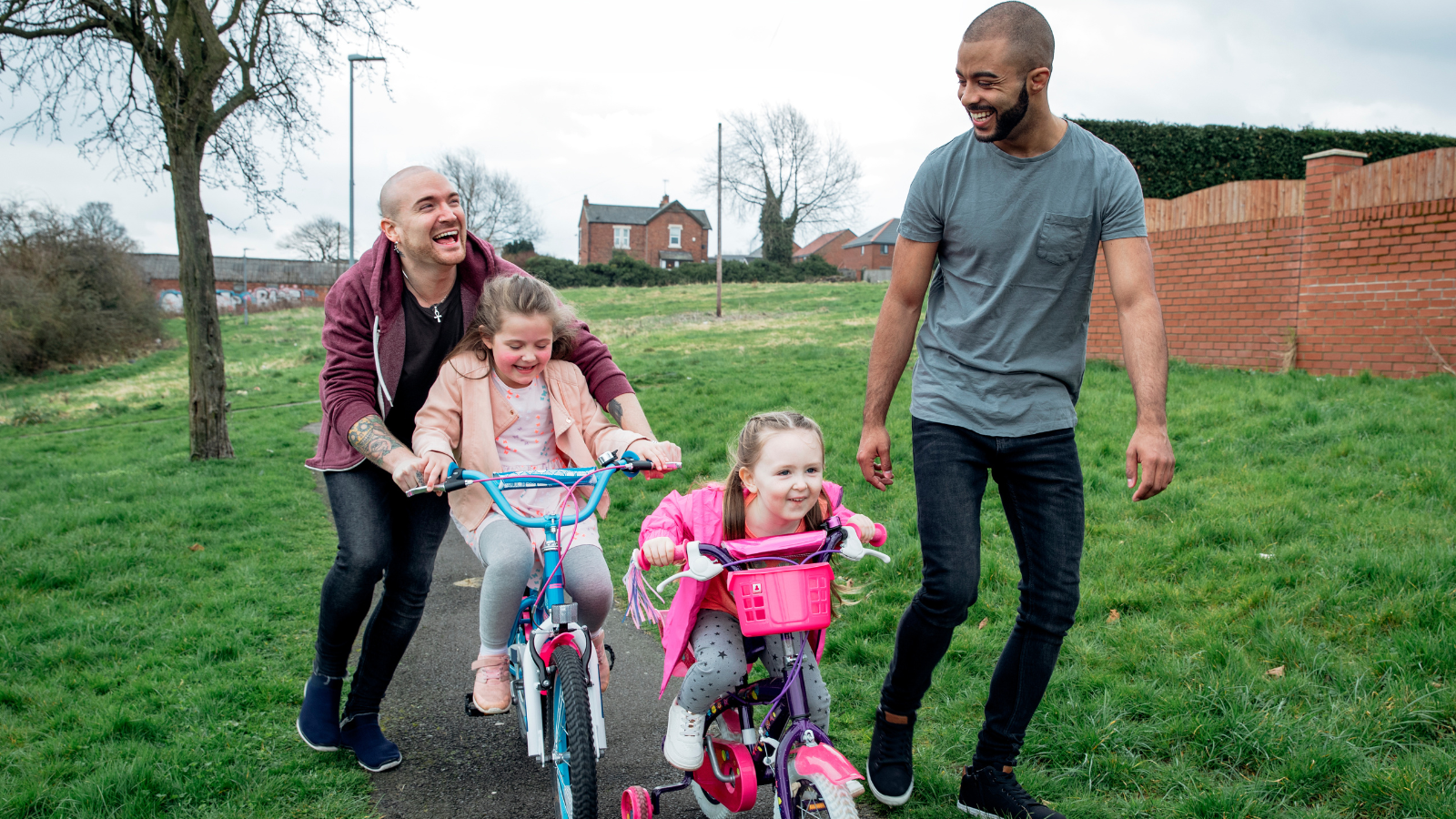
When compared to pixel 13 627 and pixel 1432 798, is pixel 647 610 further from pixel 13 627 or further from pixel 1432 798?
pixel 13 627

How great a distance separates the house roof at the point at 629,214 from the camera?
77750 millimetres

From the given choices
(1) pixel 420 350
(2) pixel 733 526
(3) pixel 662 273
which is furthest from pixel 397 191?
(3) pixel 662 273

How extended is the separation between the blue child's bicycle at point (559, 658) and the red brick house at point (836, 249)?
262ft

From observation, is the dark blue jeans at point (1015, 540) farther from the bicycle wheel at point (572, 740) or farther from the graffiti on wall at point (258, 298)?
the graffiti on wall at point (258, 298)

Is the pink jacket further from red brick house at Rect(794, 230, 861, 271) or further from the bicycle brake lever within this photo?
red brick house at Rect(794, 230, 861, 271)

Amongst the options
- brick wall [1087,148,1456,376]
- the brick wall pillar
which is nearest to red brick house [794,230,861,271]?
brick wall [1087,148,1456,376]

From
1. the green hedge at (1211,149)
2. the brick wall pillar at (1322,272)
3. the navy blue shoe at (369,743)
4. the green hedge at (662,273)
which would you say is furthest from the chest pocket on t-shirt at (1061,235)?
the green hedge at (662,273)

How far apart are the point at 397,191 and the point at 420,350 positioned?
58 centimetres

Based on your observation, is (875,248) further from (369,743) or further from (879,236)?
(369,743)

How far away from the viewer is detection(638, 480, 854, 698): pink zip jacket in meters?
2.71

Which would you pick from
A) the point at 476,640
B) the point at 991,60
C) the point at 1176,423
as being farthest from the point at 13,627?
the point at 1176,423

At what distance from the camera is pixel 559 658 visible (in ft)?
9.16

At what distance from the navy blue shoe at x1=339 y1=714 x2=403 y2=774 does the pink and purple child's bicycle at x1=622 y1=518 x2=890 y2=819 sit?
1.22 m

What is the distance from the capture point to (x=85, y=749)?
3660 mm
